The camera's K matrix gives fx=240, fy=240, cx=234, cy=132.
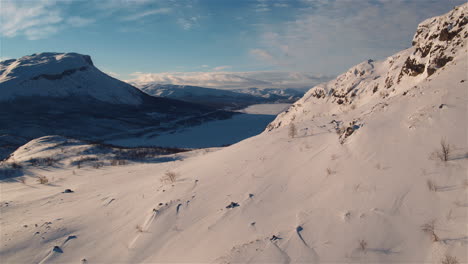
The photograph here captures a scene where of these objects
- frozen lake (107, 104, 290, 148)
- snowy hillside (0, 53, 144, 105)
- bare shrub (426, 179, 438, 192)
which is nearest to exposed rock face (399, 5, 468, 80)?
bare shrub (426, 179, 438, 192)

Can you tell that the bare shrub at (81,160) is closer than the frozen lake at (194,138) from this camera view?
Yes

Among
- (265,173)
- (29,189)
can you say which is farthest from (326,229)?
(29,189)

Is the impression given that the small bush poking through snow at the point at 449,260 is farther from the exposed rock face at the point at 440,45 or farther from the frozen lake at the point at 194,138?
the frozen lake at the point at 194,138

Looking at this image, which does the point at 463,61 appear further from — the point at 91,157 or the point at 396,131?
the point at 91,157

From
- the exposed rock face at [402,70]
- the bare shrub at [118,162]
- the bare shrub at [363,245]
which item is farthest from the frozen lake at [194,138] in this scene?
the bare shrub at [363,245]

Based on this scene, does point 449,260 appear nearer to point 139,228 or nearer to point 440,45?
point 139,228

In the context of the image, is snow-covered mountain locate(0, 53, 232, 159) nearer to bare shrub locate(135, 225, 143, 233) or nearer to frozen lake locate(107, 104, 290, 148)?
frozen lake locate(107, 104, 290, 148)
